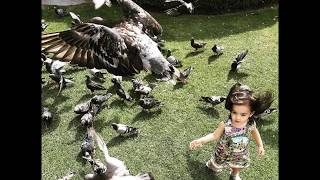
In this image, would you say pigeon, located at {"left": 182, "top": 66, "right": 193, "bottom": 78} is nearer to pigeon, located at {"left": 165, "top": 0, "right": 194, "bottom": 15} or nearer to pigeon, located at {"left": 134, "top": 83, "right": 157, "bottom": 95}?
pigeon, located at {"left": 134, "top": 83, "right": 157, "bottom": 95}

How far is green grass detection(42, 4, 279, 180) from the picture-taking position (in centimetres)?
601

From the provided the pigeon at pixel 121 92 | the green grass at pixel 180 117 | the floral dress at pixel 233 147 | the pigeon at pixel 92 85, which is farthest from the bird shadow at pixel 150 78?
the floral dress at pixel 233 147

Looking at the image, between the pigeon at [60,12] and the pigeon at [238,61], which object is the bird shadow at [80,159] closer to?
the pigeon at [238,61]

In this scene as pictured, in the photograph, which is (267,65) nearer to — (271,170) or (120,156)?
(271,170)

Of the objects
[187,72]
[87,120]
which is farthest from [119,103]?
[187,72]

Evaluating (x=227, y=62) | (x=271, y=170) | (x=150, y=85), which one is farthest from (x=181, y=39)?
(x=271, y=170)

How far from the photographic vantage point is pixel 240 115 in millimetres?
5188

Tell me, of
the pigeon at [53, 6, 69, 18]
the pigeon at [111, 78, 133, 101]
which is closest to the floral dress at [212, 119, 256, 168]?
the pigeon at [111, 78, 133, 101]

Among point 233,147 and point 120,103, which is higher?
point 233,147

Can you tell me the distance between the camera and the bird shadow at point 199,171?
579 centimetres

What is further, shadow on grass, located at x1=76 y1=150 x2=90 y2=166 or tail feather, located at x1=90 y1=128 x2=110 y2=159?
shadow on grass, located at x1=76 y1=150 x2=90 y2=166

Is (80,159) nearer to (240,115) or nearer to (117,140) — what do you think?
(117,140)

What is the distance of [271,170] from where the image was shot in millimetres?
5910

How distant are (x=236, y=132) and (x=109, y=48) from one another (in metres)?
1.98
